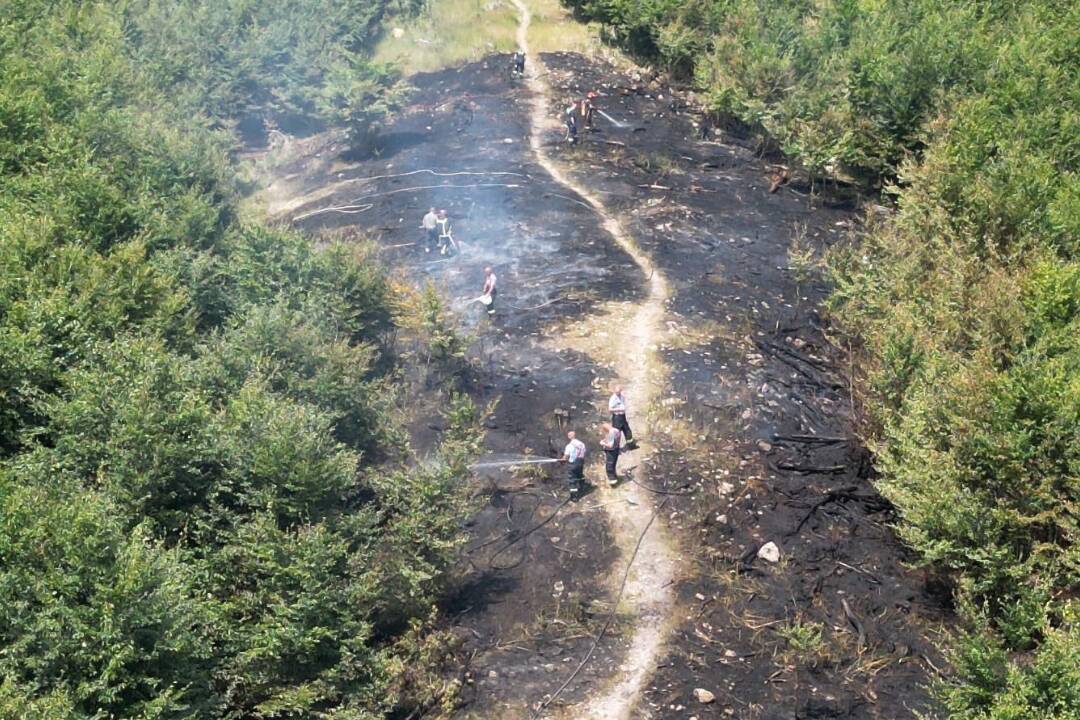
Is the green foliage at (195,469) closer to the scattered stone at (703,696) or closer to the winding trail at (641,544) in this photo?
the winding trail at (641,544)

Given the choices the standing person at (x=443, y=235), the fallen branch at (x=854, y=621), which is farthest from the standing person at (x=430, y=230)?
the fallen branch at (x=854, y=621)

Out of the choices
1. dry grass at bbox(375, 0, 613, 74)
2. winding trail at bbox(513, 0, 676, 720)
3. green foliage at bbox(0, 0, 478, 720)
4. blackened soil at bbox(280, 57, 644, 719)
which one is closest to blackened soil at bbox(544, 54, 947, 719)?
winding trail at bbox(513, 0, 676, 720)

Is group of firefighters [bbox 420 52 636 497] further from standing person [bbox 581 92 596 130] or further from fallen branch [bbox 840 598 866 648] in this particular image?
fallen branch [bbox 840 598 866 648]

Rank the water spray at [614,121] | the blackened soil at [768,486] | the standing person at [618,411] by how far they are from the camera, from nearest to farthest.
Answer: the blackened soil at [768,486] → the standing person at [618,411] → the water spray at [614,121]

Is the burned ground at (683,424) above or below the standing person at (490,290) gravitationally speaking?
below

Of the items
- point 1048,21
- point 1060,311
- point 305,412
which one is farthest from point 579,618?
point 1048,21
